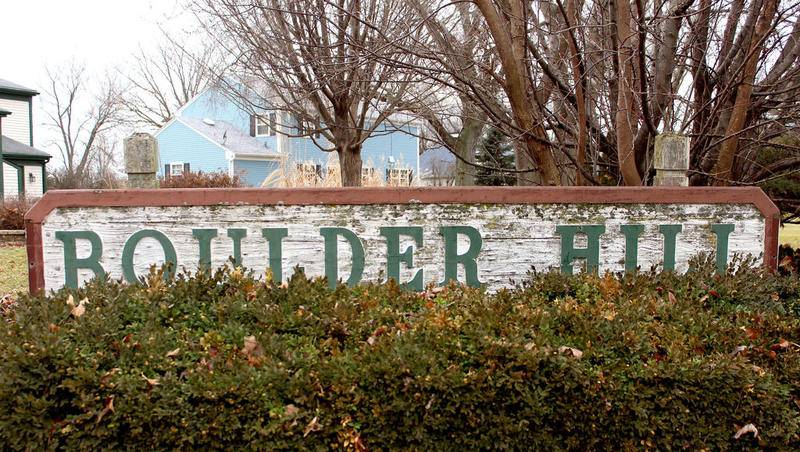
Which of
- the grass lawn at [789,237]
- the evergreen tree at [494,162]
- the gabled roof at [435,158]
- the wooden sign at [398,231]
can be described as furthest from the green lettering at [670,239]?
the gabled roof at [435,158]

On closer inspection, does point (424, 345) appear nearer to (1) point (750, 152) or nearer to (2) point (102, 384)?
(2) point (102, 384)

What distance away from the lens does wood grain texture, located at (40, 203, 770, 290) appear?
432 cm

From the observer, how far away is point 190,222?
436 centimetres

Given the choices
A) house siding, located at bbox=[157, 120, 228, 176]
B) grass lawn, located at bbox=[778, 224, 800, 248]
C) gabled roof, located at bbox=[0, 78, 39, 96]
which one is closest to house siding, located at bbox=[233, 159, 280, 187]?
house siding, located at bbox=[157, 120, 228, 176]

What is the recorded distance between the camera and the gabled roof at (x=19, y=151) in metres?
26.9

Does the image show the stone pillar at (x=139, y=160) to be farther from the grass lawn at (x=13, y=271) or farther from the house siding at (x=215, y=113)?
the house siding at (x=215, y=113)

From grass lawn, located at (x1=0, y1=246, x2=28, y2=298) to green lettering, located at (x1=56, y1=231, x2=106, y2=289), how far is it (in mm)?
4552

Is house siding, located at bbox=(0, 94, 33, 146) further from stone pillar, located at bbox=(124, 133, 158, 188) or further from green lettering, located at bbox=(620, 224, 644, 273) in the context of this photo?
green lettering, located at bbox=(620, 224, 644, 273)

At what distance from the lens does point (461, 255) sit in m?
4.47

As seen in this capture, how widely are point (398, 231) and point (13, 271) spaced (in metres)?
8.23

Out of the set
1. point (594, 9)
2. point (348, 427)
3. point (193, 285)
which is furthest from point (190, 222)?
point (594, 9)

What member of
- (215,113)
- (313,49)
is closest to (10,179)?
(215,113)

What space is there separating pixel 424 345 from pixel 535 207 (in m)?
2.13

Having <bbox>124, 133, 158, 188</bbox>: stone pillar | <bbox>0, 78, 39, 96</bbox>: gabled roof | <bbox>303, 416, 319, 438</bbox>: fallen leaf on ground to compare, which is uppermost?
A: <bbox>0, 78, 39, 96</bbox>: gabled roof
